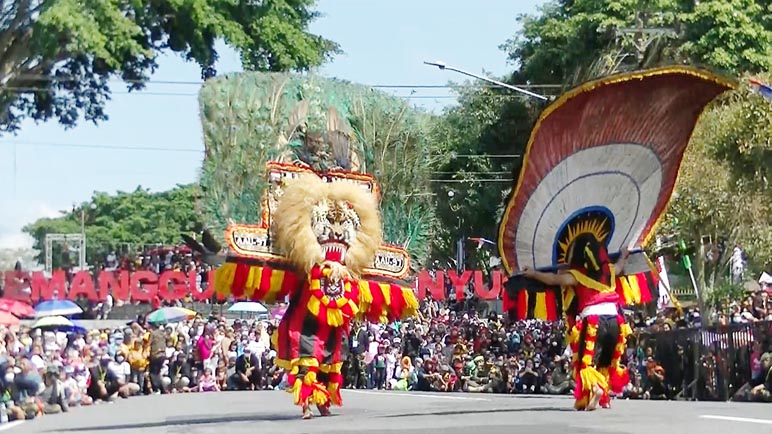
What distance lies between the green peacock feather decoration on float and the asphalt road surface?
2.56 m

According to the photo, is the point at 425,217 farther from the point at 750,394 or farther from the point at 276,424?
the point at 750,394

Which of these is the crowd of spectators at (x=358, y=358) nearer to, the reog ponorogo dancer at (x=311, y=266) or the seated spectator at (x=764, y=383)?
the seated spectator at (x=764, y=383)

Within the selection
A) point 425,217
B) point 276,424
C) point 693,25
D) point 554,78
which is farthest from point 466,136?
point 276,424

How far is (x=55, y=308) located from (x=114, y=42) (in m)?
7.22

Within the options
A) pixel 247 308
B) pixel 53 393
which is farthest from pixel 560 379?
pixel 247 308

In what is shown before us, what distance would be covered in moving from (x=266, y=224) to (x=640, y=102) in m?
4.96

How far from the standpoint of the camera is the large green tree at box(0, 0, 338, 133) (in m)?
34.4

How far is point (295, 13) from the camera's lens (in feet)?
130

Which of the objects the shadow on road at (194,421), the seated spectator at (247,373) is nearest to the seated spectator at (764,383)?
the shadow on road at (194,421)

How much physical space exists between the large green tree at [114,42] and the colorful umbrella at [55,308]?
4985 millimetres

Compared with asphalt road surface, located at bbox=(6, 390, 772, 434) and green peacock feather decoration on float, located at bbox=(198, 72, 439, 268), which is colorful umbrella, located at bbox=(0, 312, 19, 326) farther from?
green peacock feather decoration on float, located at bbox=(198, 72, 439, 268)

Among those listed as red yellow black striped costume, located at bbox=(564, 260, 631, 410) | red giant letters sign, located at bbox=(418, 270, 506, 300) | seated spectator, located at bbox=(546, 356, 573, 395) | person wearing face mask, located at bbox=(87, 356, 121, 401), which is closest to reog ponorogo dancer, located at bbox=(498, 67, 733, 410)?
red yellow black striped costume, located at bbox=(564, 260, 631, 410)

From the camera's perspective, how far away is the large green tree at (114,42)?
3444 cm

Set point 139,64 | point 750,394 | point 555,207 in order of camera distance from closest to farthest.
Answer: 1. point 555,207
2. point 750,394
3. point 139,64
